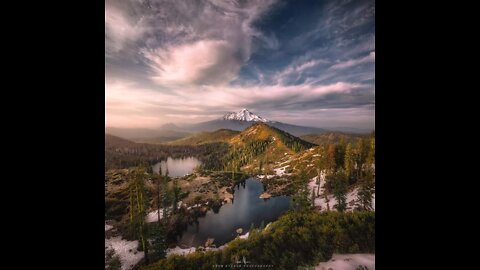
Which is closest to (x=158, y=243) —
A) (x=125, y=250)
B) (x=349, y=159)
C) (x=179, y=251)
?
(x=179, y=251)

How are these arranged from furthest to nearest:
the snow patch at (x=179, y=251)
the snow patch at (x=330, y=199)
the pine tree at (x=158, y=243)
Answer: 1. the snow patch at (x=330, y=199)
2. the snow patch at (x=179, y=251)
3. the pine tree at (x=158, y=243)

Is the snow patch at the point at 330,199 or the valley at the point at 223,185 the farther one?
the snow patch at the point at 330,199

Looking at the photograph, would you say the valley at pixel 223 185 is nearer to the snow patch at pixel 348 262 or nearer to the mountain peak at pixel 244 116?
the mountain peak at pixel 244 116

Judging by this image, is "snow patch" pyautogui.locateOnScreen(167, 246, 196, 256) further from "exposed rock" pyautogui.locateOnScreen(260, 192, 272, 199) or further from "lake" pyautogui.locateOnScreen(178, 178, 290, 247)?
"exposed rock" pyautogui.locateOnScreen(260, 192, 272, 199)

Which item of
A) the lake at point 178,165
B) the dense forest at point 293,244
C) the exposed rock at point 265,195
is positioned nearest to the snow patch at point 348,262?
the dense forest at point 293,244
